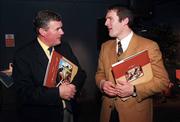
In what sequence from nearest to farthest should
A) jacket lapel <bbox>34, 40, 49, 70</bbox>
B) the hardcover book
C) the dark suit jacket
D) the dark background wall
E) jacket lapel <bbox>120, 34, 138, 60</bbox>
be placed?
1. the dark suit jacket
2. jacket lapel <bbox>34, 40, 49, 70</bbox>
3. jacket lapel <bbox>120, 34, 138, 60</bbox>
4. the hardcover book
5. the dark background wall

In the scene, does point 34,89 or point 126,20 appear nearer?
point 34,89

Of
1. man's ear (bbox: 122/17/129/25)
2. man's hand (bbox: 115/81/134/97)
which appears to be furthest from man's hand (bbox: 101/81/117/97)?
man's ear (bbox: 122/17/129/25)

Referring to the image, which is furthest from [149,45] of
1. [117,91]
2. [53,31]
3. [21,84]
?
[21,84]

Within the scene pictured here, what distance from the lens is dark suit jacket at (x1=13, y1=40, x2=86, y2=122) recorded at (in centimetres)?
238

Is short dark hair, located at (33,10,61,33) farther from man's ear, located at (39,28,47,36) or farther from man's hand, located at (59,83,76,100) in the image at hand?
man's hand, located at (59,83,76,100)

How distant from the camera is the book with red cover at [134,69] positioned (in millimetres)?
2467

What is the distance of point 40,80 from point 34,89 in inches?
4.7

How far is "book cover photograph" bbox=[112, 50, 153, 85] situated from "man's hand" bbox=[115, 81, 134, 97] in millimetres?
37

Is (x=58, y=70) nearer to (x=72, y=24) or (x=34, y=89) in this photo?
(x=34, y=89)

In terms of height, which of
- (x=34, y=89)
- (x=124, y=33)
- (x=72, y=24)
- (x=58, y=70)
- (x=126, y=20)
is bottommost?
(x=72, y=24)

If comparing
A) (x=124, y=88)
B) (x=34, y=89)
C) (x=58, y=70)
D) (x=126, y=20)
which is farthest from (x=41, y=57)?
(x=126, y=20)

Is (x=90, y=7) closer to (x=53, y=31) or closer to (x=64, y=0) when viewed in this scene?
(x=64, y=0)

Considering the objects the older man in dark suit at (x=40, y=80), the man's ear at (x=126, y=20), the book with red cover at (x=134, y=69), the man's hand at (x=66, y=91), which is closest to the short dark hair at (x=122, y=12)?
the man's ear at (x=126, y=20)

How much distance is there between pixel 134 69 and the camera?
2521mm
